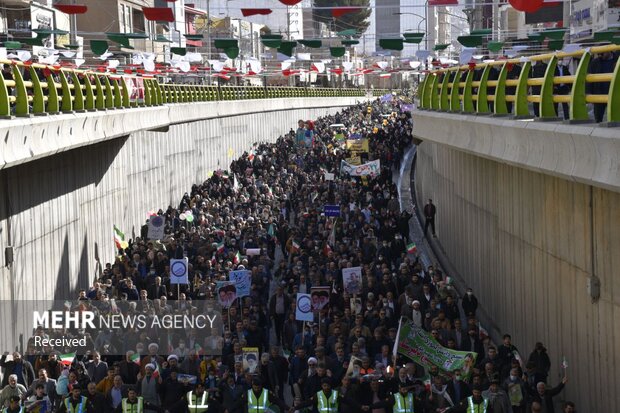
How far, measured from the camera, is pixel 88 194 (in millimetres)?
29641

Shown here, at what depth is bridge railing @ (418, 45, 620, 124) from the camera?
14016 mm

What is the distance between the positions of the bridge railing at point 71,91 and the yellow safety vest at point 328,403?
6.25 meters

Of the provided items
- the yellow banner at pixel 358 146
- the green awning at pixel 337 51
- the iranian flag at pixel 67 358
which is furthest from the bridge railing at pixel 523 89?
the yellow banner at pixel 358 146

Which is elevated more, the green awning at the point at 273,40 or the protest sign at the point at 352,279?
the green awning at the point at 273,40

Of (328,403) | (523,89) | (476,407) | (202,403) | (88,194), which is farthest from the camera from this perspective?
(88,194)

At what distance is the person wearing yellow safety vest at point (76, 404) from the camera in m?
15.7

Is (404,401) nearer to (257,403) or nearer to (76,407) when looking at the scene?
(257,403)

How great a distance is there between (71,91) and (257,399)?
35.8ft

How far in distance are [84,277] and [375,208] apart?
802cm

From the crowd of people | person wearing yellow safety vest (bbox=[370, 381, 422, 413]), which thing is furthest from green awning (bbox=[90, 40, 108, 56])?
person wearing yellow safety vest (bbox=[370, 381, 422, 413])

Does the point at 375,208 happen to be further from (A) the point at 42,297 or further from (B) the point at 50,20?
(B) the point at 50,20

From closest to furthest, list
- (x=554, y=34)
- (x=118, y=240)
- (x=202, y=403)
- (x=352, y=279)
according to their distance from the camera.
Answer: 1. (x=202, y=403)
2. (x=352, y=279)
3. (x=554, y=34)
4. (x=118, y=240)

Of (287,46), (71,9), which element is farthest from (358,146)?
(71,9)

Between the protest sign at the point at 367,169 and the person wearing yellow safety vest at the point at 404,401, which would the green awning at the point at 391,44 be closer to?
the protest sign at the point at 367,169
